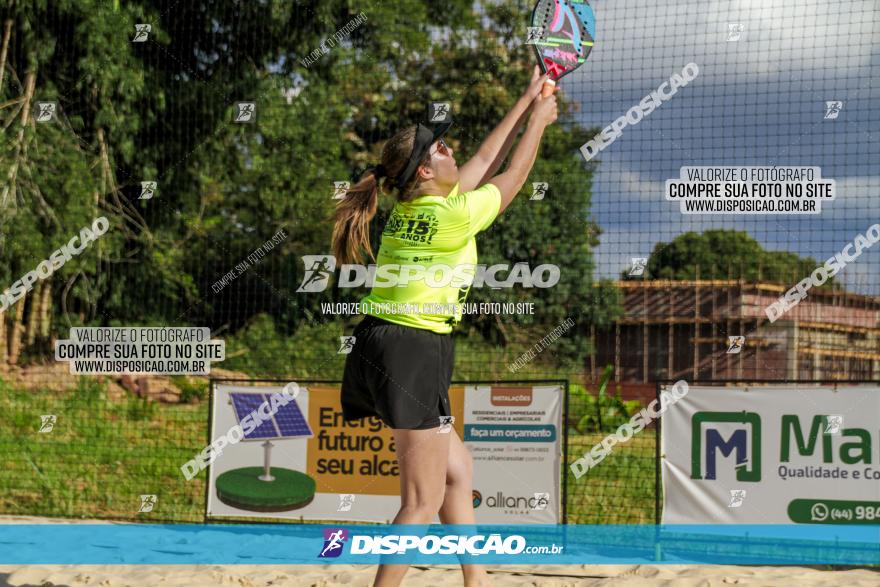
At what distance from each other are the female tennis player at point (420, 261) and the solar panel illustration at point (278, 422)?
3351 mm

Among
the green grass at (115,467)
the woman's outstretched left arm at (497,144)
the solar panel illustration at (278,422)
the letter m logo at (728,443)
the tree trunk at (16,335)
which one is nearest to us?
the woman's outstretched left arm at (497,144)

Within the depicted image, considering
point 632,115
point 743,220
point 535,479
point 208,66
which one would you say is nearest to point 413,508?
point 535,479

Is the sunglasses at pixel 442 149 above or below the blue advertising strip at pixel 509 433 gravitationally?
above

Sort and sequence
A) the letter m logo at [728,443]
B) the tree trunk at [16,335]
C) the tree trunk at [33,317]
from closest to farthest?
1. the letter m logo at [728,443]
2. the tree trunk at [16,335]
3. the tree trunk at [33,317]

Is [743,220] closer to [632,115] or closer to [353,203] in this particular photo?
[632,115]

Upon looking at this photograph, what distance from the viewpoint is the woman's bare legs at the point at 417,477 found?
337 cm

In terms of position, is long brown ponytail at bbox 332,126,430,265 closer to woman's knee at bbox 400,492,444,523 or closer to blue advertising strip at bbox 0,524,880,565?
woman's knee at bbox 400,492,444,523

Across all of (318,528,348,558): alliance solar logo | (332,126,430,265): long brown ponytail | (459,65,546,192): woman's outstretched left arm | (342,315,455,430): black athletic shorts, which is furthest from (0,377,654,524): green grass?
(332,126,430,265): long brown ponytail

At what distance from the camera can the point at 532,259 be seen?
16.8 metres

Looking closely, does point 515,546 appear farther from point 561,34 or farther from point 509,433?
point 561,34

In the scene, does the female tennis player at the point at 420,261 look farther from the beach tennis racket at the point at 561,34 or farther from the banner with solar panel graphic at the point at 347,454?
the banner with solar panel graphic at the point at 347,454

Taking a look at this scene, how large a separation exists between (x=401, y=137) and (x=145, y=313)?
11.6m

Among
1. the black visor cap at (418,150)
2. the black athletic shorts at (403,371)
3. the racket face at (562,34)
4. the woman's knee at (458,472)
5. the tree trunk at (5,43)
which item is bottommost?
the woman's knee at (458,472)

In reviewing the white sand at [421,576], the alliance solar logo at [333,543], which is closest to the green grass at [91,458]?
the alliance solar logo at [333,543]
